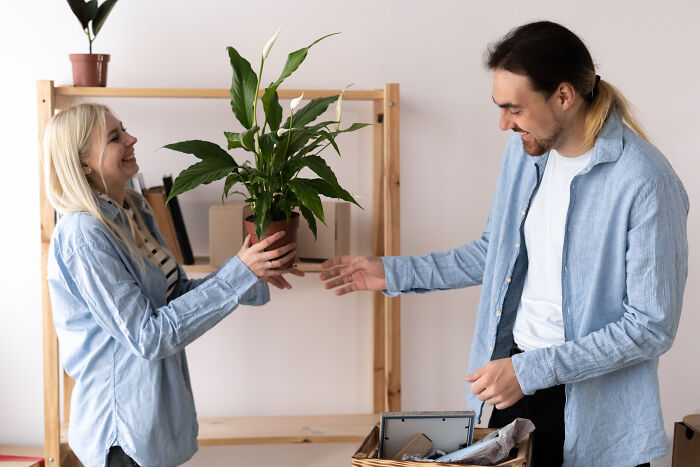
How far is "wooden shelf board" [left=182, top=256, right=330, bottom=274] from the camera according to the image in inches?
87.0

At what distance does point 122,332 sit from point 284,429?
1011mm

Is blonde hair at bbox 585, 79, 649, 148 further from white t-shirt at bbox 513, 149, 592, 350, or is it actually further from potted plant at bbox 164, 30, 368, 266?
potted plant at bbox 164, 30, 368, 266

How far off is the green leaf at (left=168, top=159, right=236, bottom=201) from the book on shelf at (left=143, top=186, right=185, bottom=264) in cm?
65

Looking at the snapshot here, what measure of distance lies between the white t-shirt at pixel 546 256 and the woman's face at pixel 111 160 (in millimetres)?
1038

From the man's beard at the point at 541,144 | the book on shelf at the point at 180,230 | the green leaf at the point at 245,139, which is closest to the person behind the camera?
the man's beard at the point at 541,144

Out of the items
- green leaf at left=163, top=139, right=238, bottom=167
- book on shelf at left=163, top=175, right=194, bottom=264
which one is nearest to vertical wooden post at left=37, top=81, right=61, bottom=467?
book on shelf at left=163, top=175, right=194, bottom=264

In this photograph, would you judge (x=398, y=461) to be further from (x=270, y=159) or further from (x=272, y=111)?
(x=272, y=111)

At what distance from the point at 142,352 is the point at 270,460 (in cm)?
126

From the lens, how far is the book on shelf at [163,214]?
228 centimetres

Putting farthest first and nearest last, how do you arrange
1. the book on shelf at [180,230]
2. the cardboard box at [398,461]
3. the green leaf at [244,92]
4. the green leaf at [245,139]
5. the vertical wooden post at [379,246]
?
the vertical wooden post at [379,246]
the book on shelf at [180,230]
the green leaf at [244,92]
the green leaf at [245,139]
the cardboard box at [398,461]

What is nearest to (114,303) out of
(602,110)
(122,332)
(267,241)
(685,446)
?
(122,332)

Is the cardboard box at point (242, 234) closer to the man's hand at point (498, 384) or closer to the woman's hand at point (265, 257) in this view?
the woman's hand at point (265, 257)

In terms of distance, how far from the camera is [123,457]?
1.74 m

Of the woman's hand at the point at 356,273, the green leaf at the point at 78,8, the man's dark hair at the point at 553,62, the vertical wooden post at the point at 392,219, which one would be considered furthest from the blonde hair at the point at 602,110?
the green leaf at the point at 78,8
